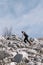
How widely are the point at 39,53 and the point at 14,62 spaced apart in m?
3.79

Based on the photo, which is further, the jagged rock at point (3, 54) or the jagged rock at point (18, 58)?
the jagged rock at point (3, 54)

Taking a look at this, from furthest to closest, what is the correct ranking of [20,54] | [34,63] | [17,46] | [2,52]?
[17,46] < [2,52] < [20,54] < [34,63]

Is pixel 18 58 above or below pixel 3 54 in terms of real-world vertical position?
below

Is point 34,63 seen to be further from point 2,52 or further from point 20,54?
point 2,52

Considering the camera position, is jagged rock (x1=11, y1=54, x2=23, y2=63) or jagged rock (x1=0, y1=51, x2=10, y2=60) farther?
jagged rock (x1=0, y1=51, x2=10, y2=60)

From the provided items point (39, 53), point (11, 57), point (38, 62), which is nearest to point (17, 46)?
point (39, 53)

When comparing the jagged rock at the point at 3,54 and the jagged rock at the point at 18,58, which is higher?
the jagged rock at the point at 3,54

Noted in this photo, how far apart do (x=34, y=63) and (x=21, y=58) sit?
4.81ft

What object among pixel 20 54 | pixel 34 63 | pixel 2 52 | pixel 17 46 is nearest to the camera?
pixel 34 63

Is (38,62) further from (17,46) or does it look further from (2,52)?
(17,46)

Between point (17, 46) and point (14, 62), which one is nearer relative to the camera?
point (14, 62)

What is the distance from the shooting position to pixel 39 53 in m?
24.4

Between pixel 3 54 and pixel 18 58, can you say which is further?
pixel 3 54

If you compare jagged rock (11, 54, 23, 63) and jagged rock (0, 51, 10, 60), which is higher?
jagged rock (0, 51, 10, 60)
